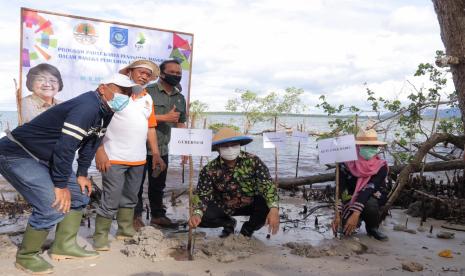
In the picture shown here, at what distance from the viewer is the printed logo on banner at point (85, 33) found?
17.3ft

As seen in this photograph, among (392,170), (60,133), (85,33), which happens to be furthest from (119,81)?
(392,170)

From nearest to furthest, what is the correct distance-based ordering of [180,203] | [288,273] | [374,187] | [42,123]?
[42,123]
[288,273]
[374,187]
[180,203]

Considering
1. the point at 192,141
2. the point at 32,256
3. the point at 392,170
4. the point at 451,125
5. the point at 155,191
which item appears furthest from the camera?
the point at 451,125

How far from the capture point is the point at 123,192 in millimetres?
4086

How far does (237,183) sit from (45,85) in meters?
2.65

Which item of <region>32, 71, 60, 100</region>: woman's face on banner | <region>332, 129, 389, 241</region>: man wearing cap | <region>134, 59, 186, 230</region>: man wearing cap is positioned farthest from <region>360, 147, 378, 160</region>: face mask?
<region>32, 71, 60, 100</region>: woman's face on banner

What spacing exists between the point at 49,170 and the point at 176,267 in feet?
4.14

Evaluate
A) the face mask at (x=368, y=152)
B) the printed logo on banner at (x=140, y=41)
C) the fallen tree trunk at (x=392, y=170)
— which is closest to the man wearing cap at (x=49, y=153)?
the printed logo on banner at (x=140, y=41)

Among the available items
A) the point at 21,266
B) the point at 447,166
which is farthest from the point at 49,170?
the point at 447,166

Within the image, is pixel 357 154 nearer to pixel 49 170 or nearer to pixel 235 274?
pixel 235 274

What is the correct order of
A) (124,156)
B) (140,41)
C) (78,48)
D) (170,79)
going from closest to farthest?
(124,156) < (170,79) < (78,48) < (140,41)

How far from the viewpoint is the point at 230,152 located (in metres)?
4.04

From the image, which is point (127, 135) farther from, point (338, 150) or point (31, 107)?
point (338, 150)

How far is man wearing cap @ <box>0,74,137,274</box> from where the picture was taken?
301 cm
